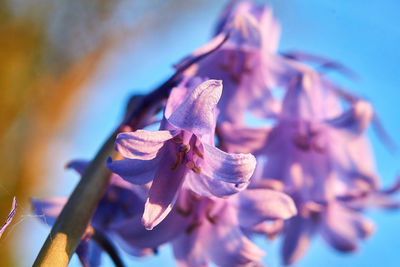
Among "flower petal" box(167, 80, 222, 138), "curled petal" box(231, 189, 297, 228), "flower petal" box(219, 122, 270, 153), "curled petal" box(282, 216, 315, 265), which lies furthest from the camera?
"curled petal" box(282, 216, 315, 265)

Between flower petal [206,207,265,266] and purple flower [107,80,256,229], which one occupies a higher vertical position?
purple flower [107,80,256,229]

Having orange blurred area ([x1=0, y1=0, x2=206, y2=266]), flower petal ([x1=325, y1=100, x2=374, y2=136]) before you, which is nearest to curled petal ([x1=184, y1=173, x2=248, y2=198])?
flower petal ([x1=325, y1=100, x2=374, y2=136])

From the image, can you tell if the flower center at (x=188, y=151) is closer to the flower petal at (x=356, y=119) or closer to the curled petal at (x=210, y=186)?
the curled petal at (x=210, y=186)

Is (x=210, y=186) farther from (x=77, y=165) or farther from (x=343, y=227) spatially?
(x=343, y=227)

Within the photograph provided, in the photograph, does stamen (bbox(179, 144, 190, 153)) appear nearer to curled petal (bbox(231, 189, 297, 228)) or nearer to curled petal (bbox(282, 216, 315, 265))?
curled petal (bbox(231, 189, 297, 228))

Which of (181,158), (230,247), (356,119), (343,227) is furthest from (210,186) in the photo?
(343,227)

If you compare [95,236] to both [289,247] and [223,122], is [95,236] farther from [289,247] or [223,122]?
[289,247]
